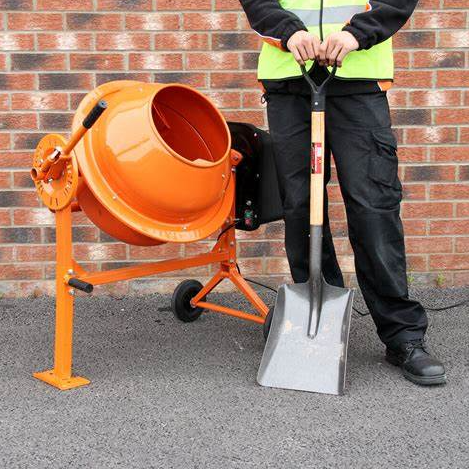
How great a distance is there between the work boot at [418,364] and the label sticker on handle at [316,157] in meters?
0.72

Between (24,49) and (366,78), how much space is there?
1.87 metres

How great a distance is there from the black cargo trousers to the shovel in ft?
0.38

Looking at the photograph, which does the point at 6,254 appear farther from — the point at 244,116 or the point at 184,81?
the point at 244,116

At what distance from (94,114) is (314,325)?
1.06 m

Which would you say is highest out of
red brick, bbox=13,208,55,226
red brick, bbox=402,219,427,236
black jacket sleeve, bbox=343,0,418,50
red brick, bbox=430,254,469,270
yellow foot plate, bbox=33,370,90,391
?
black jacket sleeve, bbox=343,0,418,50

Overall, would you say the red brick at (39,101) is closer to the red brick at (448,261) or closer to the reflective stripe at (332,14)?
the reflective stripe at (332,14)

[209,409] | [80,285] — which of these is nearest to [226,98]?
[80,285]

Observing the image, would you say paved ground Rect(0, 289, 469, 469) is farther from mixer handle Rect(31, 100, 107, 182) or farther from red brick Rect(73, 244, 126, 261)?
mixer handle Rect(31, 100, 107, 182)

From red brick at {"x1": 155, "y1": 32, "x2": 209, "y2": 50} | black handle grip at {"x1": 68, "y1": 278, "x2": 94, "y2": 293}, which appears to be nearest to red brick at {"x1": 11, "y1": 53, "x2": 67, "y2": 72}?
red brick at {"x1": 155, "y1": 32, "x2": 209, "y2": 50}

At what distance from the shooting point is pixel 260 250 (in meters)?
4.17

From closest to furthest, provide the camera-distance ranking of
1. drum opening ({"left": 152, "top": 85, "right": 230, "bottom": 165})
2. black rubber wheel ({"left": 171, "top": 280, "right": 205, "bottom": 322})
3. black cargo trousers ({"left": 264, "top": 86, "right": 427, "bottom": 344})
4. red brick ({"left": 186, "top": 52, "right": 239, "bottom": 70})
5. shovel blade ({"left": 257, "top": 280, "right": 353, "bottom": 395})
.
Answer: shovel blade ({"left": 257, "top": 280, "right": 353, "bottom": 395}) < black cargo trousers ({"left": 264, "top": 86, "right": 427, "bottom": 344}) < drum opening ({"left": 152, "top": 85, "right": 230, "bottom": 165}) < black rubber wheel ({"left": 171, "top": 280, "right": 205, "bottom": 322}) < red brick ({"left": 186, "top": 52, "right": 239, "bottom": 70})

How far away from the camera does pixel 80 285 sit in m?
2.81

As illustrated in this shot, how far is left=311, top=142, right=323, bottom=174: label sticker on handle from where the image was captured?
2.88 meters

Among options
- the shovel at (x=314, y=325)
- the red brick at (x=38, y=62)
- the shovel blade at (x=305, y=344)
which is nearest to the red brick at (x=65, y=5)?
the red brick at (x=38, y=62)
